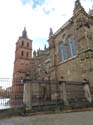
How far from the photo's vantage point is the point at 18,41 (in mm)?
44906

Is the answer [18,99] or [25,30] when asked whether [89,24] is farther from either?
[25,30]

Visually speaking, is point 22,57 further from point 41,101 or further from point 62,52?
point 41,101

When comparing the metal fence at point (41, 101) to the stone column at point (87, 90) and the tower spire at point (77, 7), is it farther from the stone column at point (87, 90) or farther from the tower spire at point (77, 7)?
the tower spire at point (77, 7)

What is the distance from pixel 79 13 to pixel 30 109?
12020 mm

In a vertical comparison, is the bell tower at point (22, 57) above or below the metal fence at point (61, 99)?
above

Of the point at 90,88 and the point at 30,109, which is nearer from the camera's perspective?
the point at 30,109

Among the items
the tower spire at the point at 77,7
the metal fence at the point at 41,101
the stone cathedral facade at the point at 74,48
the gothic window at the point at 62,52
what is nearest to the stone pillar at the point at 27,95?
the metal fence at the point at 41,101

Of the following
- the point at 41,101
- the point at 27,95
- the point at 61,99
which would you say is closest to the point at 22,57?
the point at 41,101

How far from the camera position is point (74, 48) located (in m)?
17.0

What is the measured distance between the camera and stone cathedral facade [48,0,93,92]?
1391 centimetres

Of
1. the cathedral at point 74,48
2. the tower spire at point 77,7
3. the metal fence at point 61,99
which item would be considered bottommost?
the metal fence at point 61,99

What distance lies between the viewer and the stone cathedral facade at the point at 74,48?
1391 centimetres

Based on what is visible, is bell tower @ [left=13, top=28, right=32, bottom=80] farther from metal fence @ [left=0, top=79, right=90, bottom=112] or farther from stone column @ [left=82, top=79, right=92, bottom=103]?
stone column @ [left=82, top=79, right=92, bottom=103]

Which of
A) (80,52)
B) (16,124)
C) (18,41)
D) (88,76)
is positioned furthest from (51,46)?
(18,41)
